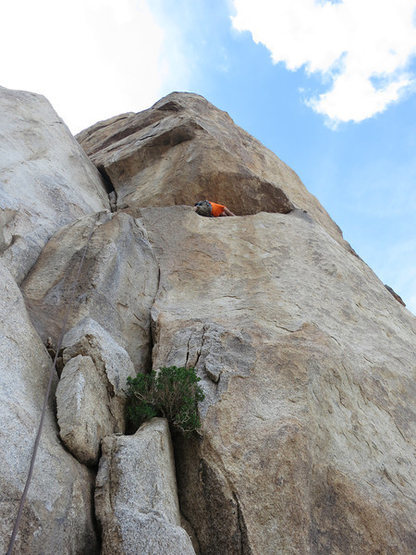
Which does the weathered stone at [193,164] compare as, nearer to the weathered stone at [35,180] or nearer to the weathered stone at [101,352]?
the weathered stone at [35,180]

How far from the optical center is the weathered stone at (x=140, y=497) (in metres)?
4.18

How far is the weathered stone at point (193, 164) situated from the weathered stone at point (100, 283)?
3.49m

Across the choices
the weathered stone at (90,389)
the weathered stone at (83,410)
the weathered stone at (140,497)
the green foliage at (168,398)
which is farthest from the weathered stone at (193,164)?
the weathered stone at (140,497)

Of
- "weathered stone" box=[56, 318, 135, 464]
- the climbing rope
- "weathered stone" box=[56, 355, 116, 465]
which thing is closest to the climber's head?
the climbing rope

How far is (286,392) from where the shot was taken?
631 cm

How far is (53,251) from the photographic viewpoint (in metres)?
8.38

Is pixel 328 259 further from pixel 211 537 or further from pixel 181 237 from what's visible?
pixel 211 537

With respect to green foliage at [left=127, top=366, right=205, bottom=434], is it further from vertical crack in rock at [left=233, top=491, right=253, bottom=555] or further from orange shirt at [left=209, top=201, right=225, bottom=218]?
orange shirt at [left=209, top=201, right=225, bottom=218]

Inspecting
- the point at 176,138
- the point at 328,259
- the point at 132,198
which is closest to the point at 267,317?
the point at 328,259

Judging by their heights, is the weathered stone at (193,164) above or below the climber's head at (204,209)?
above

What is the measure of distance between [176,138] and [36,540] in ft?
39.4

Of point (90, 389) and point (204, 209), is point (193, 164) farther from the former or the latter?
point (90, 389)

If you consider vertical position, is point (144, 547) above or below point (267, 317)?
below

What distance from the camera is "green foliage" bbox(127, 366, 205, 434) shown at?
574 centimetres
